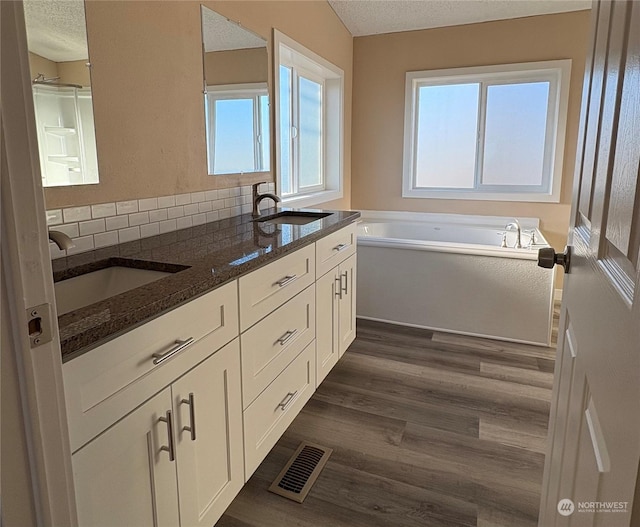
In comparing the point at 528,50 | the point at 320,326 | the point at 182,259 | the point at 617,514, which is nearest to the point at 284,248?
the point at 182,259

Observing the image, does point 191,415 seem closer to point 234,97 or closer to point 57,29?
point 57,29

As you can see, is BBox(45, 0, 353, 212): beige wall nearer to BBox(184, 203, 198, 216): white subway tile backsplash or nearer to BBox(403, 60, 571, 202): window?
BBox(184, 203, 198, 216): white subway tile backsplash

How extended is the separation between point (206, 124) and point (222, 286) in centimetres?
122

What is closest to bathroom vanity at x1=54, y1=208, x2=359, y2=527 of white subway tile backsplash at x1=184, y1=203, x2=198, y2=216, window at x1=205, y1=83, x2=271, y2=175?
white subway tile backsplash at x1=184, y1=203, x2=198, y2=216

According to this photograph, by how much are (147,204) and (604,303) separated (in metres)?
1.71

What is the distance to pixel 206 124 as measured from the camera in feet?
7.29

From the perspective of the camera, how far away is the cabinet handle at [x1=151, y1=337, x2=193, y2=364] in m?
1.05

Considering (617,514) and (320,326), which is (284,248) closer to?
(320,326)

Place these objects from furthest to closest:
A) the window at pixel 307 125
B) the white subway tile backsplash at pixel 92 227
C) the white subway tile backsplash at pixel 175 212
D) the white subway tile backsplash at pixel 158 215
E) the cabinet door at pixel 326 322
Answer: the window at pixel 307 125, the cabinet door at pixel 326 322, the white subway tile backsplash at pixel 175 212, the white subway tile backsplash at pixel 158 215, the white subway tile backsplash at pixel 92 227

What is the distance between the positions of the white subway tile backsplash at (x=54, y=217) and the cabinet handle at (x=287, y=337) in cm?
86

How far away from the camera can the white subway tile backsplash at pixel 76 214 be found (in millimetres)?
1518

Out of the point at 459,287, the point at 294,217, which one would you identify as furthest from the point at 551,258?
the point at 459,287

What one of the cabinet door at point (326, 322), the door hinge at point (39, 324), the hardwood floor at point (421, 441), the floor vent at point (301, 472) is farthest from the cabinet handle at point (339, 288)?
the door hinge at point (39, 324)

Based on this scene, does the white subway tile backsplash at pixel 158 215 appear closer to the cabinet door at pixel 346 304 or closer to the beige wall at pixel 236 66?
the beige wall at pixel 236 66
